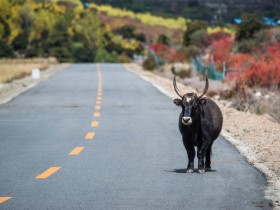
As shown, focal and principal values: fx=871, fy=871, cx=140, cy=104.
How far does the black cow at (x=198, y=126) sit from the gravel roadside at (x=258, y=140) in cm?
92

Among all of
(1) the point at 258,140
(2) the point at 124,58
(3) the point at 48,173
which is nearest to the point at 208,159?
(3) the point at 48,173

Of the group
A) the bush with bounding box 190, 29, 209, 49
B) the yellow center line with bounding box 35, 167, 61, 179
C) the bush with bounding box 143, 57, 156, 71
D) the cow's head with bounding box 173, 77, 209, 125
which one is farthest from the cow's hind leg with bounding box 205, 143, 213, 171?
the bush with bounding box 190, 29, 209, 49

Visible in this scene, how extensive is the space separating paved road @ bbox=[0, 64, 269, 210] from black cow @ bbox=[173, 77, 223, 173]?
0.31 meters

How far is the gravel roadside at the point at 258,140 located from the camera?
12.0m

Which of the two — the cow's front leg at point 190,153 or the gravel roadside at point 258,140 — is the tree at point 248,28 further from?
the cow's front leg at point 190,153

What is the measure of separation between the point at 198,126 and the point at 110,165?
1.68m

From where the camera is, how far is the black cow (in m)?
11.9

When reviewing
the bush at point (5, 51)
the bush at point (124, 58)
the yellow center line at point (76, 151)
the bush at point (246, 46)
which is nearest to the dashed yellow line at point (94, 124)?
the yellow center line at point (76, 151)

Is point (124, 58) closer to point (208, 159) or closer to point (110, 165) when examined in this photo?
point (110, 165)

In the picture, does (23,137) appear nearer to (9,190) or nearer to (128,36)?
(9,190)

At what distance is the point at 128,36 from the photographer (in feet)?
465

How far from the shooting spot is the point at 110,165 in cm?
1327

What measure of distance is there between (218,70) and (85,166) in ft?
106

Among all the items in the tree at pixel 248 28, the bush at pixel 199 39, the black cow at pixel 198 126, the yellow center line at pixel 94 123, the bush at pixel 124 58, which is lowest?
the bush at pixel 124 58
